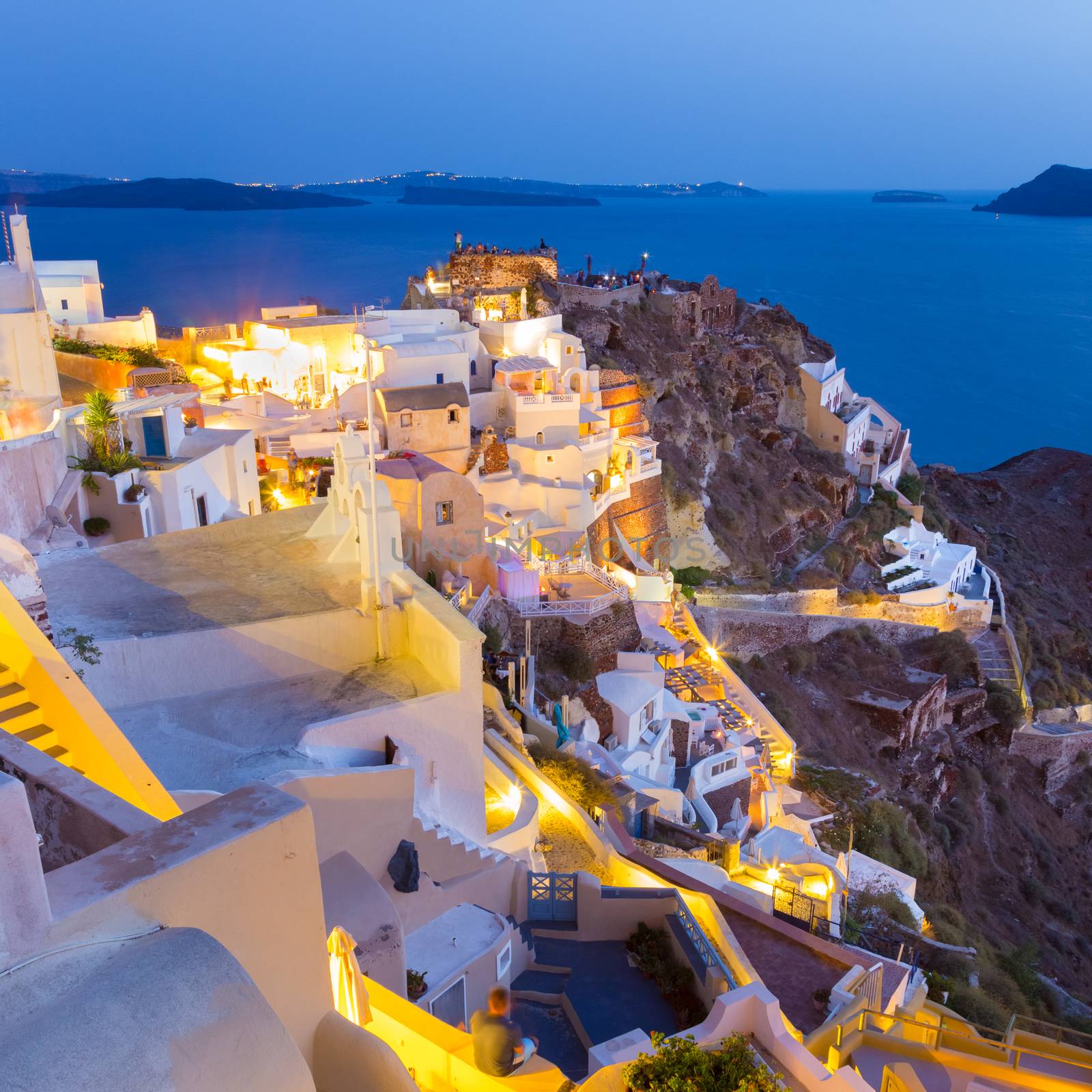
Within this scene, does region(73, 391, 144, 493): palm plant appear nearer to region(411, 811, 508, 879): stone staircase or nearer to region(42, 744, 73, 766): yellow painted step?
region(411, 811, 508, 879): stone staircase

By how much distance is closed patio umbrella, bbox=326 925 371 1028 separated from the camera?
17.5 feet

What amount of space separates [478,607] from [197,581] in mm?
7278

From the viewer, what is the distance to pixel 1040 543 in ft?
153

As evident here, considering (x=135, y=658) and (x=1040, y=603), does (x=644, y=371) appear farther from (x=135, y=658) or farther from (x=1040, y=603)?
(x=135, y=658)

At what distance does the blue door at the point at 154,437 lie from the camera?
15.9 meters

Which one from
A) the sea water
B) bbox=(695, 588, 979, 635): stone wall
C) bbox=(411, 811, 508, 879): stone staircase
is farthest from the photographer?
the sea water

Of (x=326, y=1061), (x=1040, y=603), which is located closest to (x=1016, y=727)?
(x=1040, y=603)

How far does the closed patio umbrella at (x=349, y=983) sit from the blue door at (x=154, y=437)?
1233 cm

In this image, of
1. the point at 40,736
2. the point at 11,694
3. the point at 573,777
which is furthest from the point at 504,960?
the point at 573,777

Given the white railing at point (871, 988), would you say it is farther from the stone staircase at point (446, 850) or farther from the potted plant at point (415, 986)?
the potted plant at point (415, 986)

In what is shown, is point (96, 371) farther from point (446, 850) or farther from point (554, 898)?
point (554, 898)

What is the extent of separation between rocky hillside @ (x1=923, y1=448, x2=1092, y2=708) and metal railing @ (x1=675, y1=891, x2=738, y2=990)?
2747 centimetres

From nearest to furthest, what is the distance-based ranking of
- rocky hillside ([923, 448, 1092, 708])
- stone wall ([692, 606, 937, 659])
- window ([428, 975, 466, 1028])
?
window ([428, 975, 466, 1028]), stone wall ([692, 606, 937, 659]), rocky hillside ([923, 448, 1092, 708])

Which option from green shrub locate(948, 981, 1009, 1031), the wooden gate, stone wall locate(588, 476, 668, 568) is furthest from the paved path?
the wooden gate
